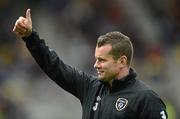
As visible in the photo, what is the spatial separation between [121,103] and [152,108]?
268 mm

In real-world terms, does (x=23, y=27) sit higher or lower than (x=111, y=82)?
higher

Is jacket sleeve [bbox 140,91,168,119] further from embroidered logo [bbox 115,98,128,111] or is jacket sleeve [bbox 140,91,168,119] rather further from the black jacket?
embroidered logo [bbox 115,98,128,111]

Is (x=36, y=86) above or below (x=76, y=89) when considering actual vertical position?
below

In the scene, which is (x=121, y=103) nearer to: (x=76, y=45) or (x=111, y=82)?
(x=111, y=82)

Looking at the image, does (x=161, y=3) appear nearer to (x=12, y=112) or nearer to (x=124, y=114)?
(x=12, y=112)

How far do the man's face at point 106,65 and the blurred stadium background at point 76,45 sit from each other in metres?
6.78

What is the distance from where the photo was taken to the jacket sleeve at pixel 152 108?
18.4 ft

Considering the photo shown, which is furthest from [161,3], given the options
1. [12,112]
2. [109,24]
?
[12,112]

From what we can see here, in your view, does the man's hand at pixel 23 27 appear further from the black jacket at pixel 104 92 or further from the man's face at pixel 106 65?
the man's face at pixel 106 65

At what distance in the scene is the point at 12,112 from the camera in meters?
12.5

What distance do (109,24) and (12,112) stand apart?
3.18 meters

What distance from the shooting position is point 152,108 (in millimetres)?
5621

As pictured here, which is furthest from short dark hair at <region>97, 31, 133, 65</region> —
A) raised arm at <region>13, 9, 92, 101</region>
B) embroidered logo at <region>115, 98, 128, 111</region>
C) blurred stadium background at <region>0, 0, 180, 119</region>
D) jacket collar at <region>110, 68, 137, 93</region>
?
blurred stadium background at <region>0, 0, 180, 119</region>

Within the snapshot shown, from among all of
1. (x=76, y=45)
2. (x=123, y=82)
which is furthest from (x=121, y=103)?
(x=76, y=45)
